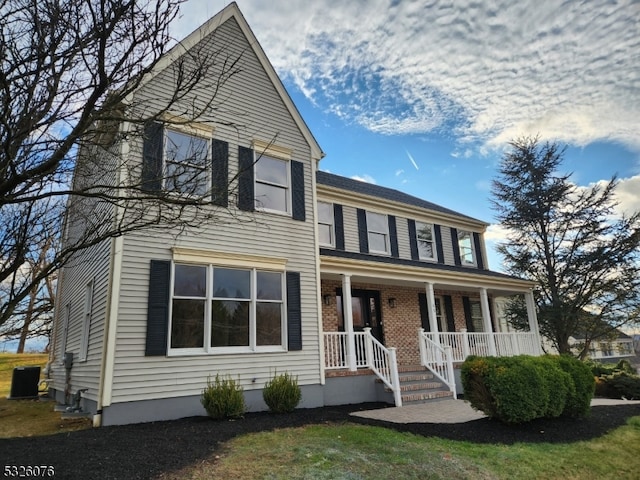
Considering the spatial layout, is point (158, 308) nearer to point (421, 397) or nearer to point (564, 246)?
point (421, 397)

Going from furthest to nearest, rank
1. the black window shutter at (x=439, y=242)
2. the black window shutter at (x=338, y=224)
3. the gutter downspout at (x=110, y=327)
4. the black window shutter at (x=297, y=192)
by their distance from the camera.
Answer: the black window shutter at (x=439, y=242) < the black window shutter at (x=338, y=224) < the black window shutter at (x=297, y=192) < the gutter downspout at (x=110, y=327)

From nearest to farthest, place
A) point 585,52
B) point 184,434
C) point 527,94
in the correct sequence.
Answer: point 184,434, point 585,52, point 527,94

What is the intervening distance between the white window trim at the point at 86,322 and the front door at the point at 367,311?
7.39m

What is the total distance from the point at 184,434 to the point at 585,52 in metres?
13.5

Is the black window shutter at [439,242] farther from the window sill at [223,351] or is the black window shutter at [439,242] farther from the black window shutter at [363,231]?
the window sill at [223,351]

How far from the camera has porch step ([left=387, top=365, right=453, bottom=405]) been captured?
1019 cm

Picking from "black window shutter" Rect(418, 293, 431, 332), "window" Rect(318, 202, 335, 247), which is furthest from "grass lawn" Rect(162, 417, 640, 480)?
"black window shutter" Rect(418, 293, 431, 332)

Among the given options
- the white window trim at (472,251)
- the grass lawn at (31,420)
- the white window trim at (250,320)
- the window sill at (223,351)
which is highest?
the white window trim at (472,251)

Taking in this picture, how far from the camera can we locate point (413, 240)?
15.5 meters

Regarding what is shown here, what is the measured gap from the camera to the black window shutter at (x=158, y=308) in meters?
7.60

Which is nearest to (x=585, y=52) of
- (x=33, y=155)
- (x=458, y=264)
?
(x=458, y=264)

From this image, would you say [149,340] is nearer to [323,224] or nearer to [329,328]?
[329,328]

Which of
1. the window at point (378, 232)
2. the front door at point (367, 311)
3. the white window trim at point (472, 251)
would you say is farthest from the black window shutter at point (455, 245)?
the front door at point (367, 311)

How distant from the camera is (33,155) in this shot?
440 centimetres
